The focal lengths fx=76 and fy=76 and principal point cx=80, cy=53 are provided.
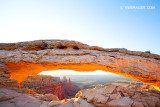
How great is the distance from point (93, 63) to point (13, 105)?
4796 mm

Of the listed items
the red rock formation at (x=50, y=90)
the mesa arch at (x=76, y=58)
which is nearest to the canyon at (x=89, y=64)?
the mesa arch at (x=76, y=58)

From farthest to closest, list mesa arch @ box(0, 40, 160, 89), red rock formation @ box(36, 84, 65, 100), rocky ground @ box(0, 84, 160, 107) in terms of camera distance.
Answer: red rock formation @ box(36, 84, 65, 100) < mesa arch @ box(0, 40, 160, 89) < rocky ground @ box(0, 84, 160, 107)

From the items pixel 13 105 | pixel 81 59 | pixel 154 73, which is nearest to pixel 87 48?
pixel 81 59

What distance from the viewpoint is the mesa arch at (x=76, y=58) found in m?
5.16

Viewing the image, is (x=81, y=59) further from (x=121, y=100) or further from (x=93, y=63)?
(x=121, y=100)

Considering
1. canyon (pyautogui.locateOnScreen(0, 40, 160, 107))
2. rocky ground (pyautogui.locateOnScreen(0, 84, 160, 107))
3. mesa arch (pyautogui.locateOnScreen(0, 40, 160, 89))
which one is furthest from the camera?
mesa arch (pyautogui.locateOnScreen(0, 40, 160, 89))

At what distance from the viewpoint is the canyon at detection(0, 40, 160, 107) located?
14.2 feet

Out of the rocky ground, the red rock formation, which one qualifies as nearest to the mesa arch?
the rocky ground

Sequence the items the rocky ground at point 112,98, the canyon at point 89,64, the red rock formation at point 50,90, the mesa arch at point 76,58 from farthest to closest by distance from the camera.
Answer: the red rock formation at point 50,90 → the mesa arch at point 76,58 → the canyon at point 89,64 → the rocky ground at point 112,98

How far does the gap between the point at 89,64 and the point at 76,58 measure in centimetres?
103

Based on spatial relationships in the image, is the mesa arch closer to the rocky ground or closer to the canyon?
the canyon

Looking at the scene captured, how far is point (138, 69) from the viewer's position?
5086 mm

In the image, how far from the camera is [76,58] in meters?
5.35

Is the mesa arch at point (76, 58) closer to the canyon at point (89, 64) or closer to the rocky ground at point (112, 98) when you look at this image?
the canyon at point (89, 64)
